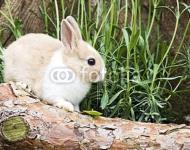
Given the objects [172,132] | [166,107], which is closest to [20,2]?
[166,107]

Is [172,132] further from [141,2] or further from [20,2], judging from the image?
[20,2]

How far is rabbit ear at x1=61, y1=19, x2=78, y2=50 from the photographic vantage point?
89.5 inches

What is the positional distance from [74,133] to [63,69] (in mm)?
420

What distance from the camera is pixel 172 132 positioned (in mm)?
2043

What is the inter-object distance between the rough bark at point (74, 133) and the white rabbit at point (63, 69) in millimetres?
173

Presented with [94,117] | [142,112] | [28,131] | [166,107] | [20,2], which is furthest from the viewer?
[20,2]

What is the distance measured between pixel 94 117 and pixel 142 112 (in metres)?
0.55

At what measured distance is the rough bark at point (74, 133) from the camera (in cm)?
201

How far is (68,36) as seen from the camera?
2303 millimetres

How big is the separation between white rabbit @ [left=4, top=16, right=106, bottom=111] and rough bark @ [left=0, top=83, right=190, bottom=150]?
0.17 m
